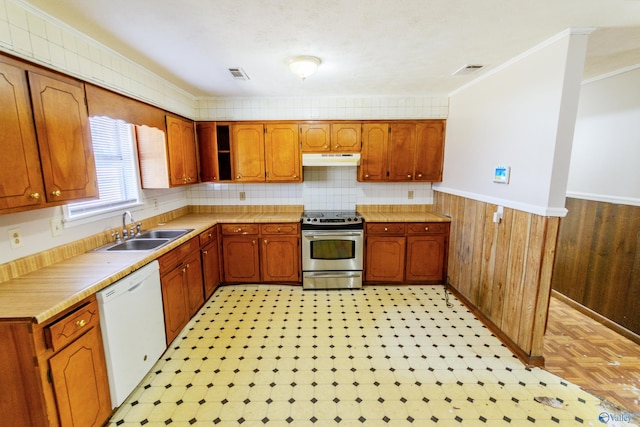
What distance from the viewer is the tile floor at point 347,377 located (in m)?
1.78

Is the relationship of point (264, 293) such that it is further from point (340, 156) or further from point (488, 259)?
point (488, 259)

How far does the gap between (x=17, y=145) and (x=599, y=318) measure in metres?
4.90

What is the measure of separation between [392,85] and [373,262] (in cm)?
219

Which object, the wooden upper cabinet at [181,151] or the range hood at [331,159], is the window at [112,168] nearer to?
the wooden upper cabinet at [181,151]

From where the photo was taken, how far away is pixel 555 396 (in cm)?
192

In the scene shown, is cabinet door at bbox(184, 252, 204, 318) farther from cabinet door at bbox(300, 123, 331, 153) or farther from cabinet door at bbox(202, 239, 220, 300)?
cabinet door at bbox(300, 123, 331, 153)

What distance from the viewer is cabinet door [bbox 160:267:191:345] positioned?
7.63 feet

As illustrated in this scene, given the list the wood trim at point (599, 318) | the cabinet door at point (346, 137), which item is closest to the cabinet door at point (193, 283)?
the cabinet door at point (346, 137)

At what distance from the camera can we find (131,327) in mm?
1865

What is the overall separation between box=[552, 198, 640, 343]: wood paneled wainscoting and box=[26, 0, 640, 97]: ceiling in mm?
1436

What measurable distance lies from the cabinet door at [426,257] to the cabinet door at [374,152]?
966mm

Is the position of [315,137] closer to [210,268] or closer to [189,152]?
[189,152]

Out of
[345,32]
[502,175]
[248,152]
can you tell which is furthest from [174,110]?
[502,175]
